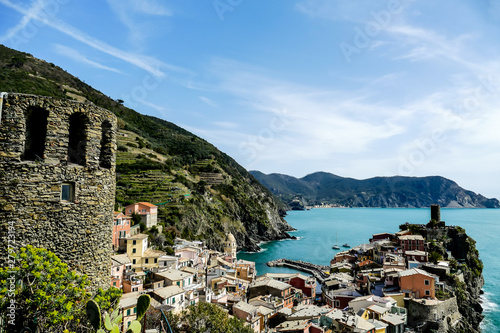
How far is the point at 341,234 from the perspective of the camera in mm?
100625

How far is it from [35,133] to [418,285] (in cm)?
3521

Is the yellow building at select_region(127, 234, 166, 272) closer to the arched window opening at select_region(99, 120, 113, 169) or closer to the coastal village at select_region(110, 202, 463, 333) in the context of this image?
the coastal village at select_region(110, 202, 463, 333)

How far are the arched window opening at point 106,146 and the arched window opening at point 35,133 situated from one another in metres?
1.24

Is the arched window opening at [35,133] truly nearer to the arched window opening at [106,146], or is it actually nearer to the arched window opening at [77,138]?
the arched window opening at [77,138]

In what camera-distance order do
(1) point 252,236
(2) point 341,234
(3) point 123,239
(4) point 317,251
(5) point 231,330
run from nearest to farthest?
(5) point 231,330
(3) point 123,239
(4) point 317,251
(1) point 252,236
(2) point 341,234

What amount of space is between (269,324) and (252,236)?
65.0m

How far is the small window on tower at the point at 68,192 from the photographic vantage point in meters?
→ 6.21

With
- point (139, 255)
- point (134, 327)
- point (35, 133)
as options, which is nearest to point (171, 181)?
point (139, 255)

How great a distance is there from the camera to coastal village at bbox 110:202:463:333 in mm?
24828

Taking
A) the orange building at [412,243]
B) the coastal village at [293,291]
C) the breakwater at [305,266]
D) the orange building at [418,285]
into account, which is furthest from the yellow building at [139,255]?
the orange building at [412,243]

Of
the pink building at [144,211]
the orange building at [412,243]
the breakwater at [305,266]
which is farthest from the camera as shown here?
the breakwater at [305,266]

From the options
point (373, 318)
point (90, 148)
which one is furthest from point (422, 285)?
point (90, 148)

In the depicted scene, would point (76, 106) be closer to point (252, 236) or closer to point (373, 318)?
point (373, 318)

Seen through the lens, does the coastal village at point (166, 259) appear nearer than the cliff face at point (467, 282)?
Yes
